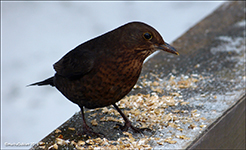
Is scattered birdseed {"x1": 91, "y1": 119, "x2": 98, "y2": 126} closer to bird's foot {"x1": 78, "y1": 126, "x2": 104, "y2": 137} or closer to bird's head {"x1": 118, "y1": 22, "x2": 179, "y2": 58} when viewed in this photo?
bird's foot {"x1": 78, "y1": 126, "x2": 104, "y2": 137}

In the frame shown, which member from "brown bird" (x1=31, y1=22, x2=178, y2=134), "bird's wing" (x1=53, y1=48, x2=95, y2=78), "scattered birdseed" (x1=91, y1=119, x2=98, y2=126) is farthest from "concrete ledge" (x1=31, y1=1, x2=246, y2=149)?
"bird's wing" (x1=53, y1=48, x2=95, y2=78)

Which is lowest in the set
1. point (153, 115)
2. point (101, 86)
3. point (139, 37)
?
point (153, 115)

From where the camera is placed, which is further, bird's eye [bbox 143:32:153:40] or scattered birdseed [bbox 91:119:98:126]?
scattered birdseed [bbox 91:119:98:126]

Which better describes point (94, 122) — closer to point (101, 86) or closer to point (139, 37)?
point (101, 86)

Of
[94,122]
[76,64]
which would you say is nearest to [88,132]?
[94,122]

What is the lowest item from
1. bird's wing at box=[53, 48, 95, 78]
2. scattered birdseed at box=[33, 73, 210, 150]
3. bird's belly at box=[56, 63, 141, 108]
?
scattered birdseed at box=[33, 73, 210, 150]

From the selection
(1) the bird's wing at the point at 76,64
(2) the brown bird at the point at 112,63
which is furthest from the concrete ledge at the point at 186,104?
(1) the bird's wing at the point at 76,64

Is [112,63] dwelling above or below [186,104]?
above
